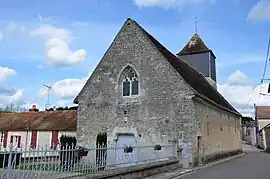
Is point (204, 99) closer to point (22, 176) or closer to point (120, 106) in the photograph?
point (120, 106)

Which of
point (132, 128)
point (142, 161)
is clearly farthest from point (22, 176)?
point (132, 128)

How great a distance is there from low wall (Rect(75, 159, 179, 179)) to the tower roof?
18956mm

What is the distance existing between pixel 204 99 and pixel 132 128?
494cm

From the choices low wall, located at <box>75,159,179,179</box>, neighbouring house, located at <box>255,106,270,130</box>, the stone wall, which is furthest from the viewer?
neighbouring house, located at <box>255,106,270,130</box>

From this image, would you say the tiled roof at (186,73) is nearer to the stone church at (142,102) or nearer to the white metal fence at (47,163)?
the stone church at (142,102)

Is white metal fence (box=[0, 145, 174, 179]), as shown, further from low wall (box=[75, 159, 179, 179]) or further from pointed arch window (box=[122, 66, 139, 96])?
pointed arch window (box=[122, 66, 139, 96])

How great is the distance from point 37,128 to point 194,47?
18.8 m

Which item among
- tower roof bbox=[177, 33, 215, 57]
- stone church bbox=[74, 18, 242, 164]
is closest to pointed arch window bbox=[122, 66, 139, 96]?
stone church bbox=[74, 18, 242, 164]

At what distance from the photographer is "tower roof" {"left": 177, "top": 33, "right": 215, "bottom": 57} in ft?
107

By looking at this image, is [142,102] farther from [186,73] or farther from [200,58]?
[200,58]

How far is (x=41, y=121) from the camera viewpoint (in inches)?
1230

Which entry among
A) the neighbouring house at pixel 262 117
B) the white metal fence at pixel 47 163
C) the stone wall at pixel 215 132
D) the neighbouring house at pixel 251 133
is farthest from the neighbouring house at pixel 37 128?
the neighbouring house at pixel 251 133

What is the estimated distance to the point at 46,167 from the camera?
8.12 meters

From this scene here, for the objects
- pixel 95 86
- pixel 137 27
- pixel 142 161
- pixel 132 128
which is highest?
pixel 137 27
